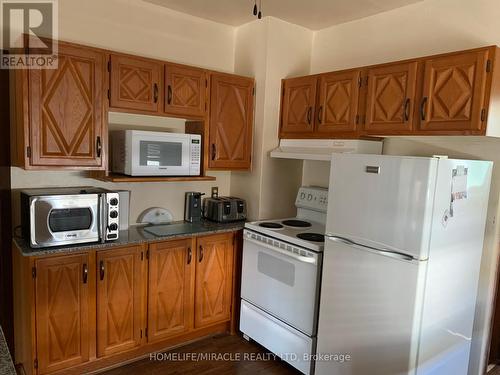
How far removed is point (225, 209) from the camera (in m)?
3.19

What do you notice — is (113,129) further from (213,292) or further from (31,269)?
(213,292)

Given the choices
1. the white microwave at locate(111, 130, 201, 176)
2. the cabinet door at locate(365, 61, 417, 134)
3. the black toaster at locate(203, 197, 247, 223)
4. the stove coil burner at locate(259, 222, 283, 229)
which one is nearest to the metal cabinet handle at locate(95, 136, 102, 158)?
the white microwave at locate(111, 130, 201, 176)

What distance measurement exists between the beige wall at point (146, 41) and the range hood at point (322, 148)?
0.72 meters

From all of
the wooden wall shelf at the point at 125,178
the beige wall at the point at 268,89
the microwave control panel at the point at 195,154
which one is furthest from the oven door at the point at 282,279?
the wooden wall shelf at the point at 125,178

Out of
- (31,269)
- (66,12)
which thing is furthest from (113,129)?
(31,269)

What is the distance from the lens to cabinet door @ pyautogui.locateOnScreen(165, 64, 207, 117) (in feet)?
9.16

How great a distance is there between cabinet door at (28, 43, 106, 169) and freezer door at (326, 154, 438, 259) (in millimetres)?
1606

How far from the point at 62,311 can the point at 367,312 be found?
188 centimetres

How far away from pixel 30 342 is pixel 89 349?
37cm

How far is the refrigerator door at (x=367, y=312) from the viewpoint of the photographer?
77.2 inches

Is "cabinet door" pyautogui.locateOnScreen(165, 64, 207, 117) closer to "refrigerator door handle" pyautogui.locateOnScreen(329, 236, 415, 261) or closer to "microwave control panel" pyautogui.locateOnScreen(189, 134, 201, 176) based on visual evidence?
"microwave control panel" pyautogui.locateOnScreen(189, 134, 201, 176)

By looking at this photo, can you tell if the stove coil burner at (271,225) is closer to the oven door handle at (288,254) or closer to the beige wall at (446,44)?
the oven door handle at (288,254)

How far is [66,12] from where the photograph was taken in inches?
101

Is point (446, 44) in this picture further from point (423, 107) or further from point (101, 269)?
point (101, 269)
